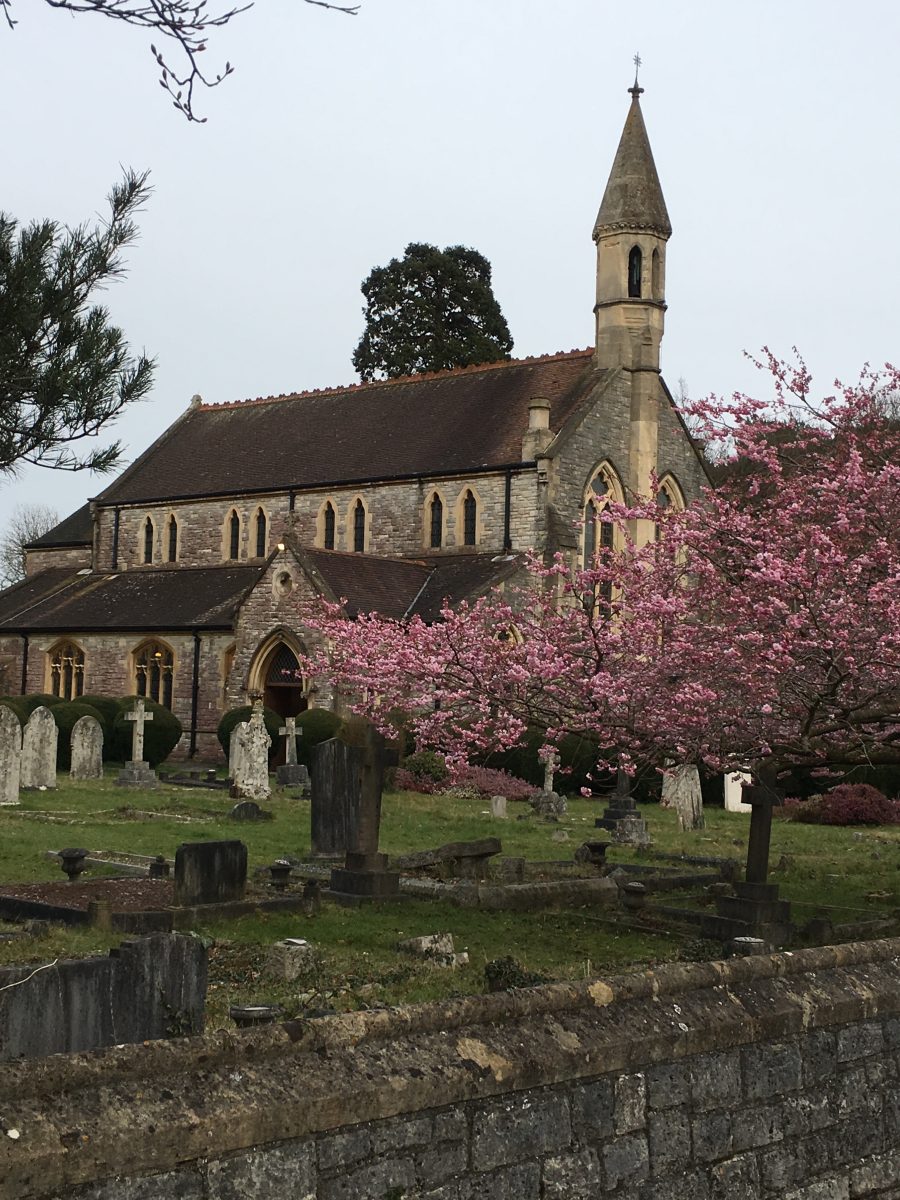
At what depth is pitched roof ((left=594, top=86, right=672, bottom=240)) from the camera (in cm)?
3891

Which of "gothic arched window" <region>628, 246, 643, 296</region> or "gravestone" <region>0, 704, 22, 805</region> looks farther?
"gothic arched window" <region>628, 246, 643, 296</region>

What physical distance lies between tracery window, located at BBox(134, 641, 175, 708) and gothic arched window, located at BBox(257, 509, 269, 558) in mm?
4911

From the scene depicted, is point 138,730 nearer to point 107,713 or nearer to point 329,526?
point 107,713

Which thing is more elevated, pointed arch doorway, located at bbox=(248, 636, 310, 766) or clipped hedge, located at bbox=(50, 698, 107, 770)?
pointed arch doorway, located at bbox=(248, 636, 310, 766)

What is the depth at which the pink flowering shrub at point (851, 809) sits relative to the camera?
1051 inches

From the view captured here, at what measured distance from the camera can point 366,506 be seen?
40.8 m

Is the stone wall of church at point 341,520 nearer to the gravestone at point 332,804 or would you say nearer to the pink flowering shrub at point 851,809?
the pink flowering shrub at point 851,809

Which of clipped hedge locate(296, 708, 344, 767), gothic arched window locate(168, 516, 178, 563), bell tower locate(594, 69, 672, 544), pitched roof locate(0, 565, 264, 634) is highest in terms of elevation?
bell tower locate(594, 69, 672, 544)

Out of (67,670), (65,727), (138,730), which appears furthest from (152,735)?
(67,670)

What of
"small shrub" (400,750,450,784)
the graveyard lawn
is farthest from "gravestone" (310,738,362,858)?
"small shrub" (400,750,450,784)

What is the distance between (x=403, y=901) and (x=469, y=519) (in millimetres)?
24757

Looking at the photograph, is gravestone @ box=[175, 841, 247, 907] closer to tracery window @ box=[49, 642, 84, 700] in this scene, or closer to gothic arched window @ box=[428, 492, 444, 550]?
gothic arched window @ box=[428, 492, 444, 550]

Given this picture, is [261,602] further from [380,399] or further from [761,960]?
[761,960]

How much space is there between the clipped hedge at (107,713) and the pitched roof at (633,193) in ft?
60.0
